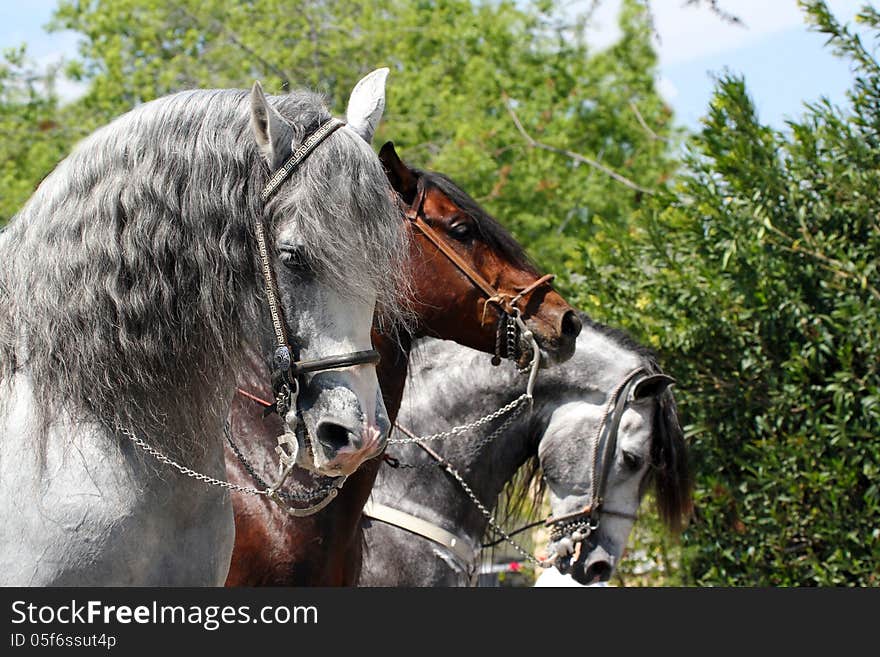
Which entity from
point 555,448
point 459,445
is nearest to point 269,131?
point 459,445

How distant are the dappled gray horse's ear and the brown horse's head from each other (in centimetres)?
149

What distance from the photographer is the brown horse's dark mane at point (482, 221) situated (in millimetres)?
3906

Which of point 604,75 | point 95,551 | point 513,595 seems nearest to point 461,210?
point 513,595

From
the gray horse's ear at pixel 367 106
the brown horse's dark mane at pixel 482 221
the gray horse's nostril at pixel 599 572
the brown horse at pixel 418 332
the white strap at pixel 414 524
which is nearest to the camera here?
the gray horse's ear at pixel 367 106

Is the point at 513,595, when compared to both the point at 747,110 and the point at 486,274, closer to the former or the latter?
the point at 486,274

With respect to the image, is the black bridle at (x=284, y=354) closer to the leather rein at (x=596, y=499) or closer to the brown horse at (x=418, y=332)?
the brown horse at (x=418, y=332)

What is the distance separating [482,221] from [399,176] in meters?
0.35

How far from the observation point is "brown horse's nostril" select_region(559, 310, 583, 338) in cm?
395

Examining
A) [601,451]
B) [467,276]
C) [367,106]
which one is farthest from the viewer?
[601,451]

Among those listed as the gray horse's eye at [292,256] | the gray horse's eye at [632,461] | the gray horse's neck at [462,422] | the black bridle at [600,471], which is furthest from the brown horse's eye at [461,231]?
the gray horse's eye at [292,256]

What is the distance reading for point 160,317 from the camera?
2217 millimetres

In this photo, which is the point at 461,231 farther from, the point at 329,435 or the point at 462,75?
the point at 462,75

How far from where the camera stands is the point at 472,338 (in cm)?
389

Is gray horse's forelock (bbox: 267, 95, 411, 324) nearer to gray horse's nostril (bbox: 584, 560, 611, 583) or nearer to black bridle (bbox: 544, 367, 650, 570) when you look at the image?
black bridle (bbox: 544, 367, 650, 570)
